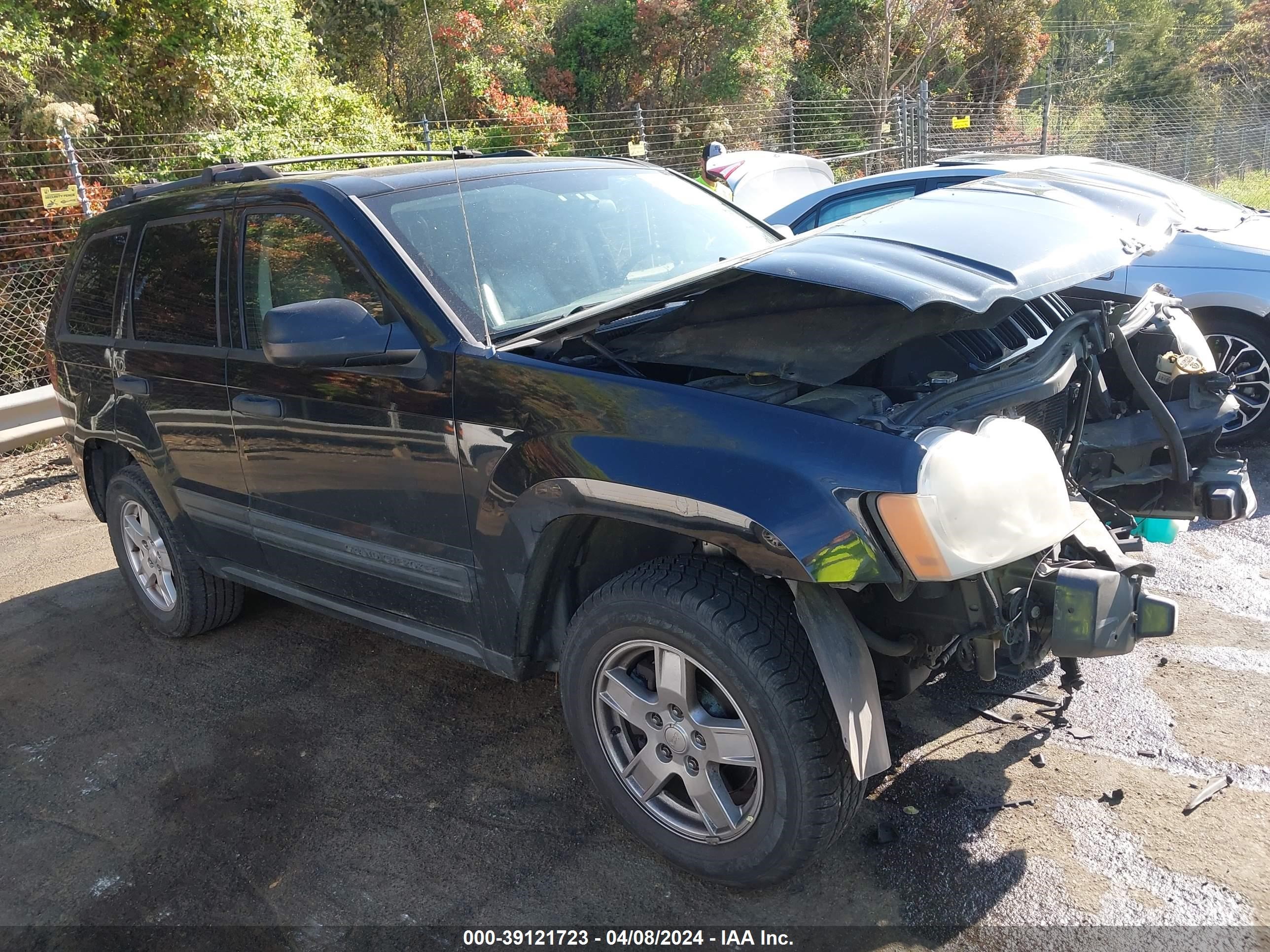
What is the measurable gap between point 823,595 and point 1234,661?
2.13 metres

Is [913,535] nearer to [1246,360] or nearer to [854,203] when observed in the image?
[1246,360]

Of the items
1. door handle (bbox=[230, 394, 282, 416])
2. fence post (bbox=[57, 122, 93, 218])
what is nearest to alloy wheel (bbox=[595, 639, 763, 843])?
door handle (bbox=[230, 394, 282, 416])

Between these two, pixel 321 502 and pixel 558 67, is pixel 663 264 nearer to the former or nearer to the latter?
pixel 321 502

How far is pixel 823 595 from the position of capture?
97.5 inches

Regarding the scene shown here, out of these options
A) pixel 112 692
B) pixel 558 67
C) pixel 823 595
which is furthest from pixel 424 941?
pixel 558 67

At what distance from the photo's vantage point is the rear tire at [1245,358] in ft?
18.0

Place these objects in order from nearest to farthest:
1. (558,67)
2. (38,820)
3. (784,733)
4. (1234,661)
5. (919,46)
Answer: (784,733) → (38,820) → (1234,661) → (558,67) → (919,46)

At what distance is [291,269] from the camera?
3.55 metres

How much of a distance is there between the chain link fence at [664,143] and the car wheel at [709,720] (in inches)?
174

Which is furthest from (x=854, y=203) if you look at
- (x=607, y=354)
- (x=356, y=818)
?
(x=356, y=818)

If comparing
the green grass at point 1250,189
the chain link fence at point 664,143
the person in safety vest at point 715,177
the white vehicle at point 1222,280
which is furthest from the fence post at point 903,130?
the white vehicle at point 1222,280

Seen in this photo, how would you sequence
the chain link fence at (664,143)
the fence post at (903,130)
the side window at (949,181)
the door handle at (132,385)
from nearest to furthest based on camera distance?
1. the door handle at (132,385)
2. the side window at (949,181)
3. the chain link fence at (664,143)
4. the fence post at (903,130)

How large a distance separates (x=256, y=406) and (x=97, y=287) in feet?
5.08

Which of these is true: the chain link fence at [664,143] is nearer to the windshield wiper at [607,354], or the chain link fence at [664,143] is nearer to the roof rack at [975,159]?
the roof rack at [975,159]
